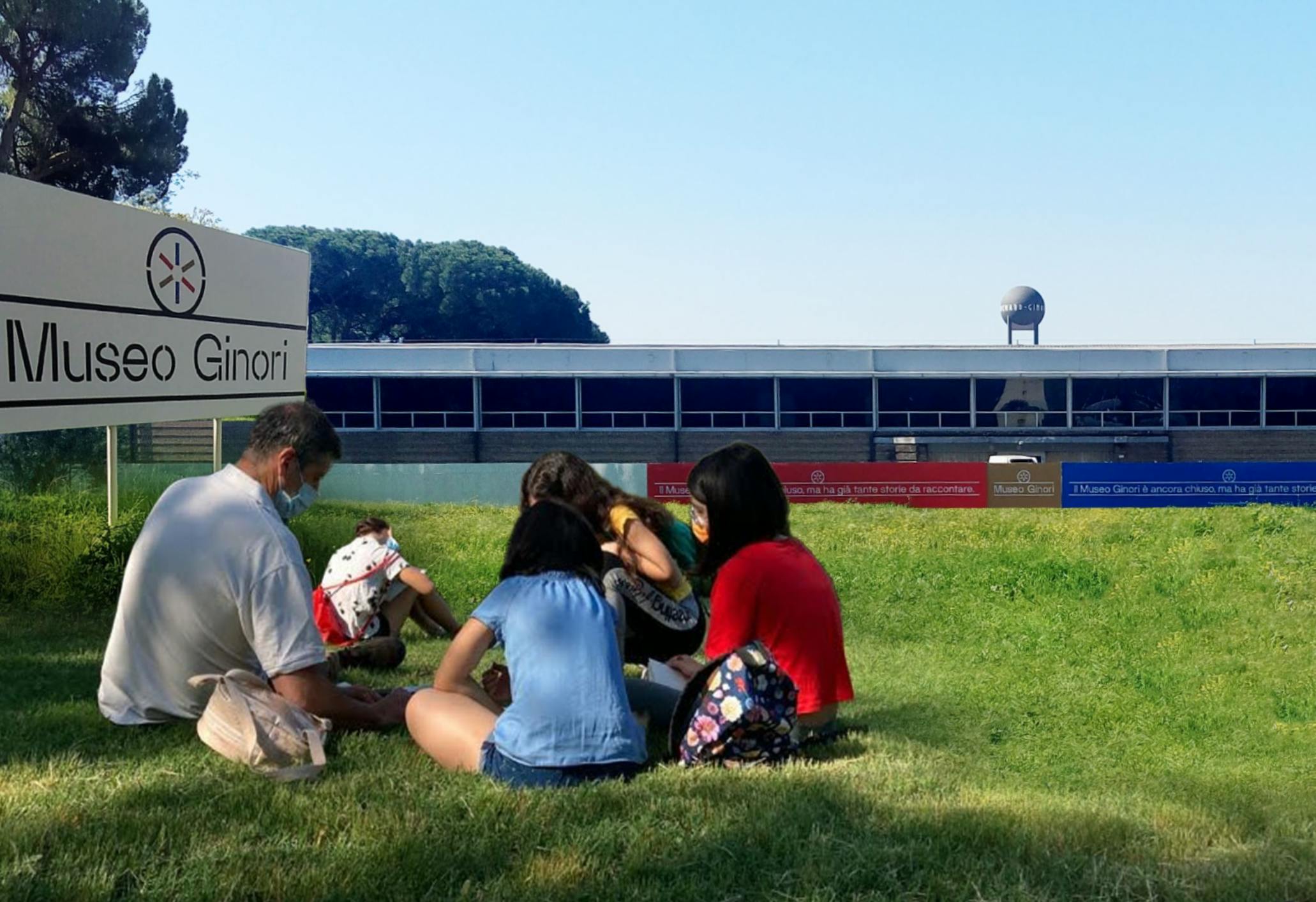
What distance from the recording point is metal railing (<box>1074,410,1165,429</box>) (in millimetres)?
45750

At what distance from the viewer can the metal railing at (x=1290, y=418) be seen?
4566 cm

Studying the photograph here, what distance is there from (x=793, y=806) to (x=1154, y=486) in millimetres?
27654

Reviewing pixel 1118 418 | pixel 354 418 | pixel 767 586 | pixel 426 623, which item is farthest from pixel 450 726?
pixel 1118 418

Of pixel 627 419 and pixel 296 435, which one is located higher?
pixel 627 419

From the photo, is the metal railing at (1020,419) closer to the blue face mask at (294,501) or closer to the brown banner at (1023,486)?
the brown banner at (1023,486)

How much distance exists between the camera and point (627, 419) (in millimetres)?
46844

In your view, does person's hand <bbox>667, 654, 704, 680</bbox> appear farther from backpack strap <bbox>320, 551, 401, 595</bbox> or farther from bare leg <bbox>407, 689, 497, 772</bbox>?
backpack strap <bbox>320, 551, 401, 595</bbox>

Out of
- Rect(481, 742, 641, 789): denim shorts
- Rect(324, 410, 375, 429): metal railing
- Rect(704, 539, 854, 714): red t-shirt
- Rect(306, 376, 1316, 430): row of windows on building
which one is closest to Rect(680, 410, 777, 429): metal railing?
Rect(306, 376, 1316, 430): row of windows on building

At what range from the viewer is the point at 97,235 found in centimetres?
870

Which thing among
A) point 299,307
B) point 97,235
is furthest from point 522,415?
point 97,235

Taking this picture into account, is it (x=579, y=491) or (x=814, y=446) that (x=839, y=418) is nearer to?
(x=814, y=446)

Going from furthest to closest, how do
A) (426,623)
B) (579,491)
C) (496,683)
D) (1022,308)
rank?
(1022,308)
(426,623)
(579,491)
(496,683)

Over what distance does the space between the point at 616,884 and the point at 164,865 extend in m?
1.25

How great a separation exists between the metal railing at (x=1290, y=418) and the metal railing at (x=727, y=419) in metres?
17.4
